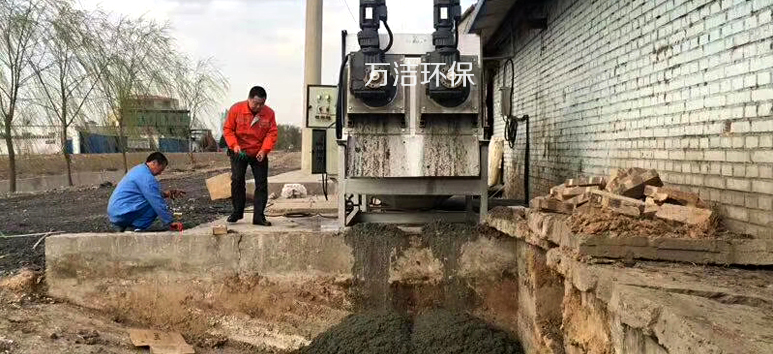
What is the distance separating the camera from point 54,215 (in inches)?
420

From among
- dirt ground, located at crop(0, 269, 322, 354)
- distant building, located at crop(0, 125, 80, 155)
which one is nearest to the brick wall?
dirt ground, located at crop(0, 269, 322, 354)

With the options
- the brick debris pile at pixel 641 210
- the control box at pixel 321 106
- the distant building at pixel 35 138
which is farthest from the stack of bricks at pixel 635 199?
the distant building at pixel 35 138

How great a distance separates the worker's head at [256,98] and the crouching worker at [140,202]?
3.71 ft

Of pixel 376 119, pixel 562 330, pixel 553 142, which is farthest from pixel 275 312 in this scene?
pixel 553 142

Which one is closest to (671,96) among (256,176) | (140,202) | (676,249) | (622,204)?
(622,204)

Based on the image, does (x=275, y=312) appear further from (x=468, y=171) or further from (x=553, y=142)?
(x=553, y=142)

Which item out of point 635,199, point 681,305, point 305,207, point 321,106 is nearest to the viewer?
point 681,305

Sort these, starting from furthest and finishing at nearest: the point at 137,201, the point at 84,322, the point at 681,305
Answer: the point at 137,201 < the point at 84,322 < the point at 681,305

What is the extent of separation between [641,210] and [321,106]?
14.4 feet

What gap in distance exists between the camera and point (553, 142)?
8.45 m

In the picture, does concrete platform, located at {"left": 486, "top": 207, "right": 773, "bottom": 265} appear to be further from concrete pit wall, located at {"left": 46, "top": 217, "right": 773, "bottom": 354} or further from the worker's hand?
the worker's hand

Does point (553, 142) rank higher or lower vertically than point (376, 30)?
lower

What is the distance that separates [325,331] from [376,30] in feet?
9.79

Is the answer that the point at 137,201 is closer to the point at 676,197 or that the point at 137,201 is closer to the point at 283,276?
the point at 283,276
